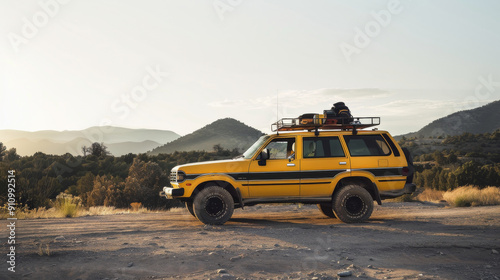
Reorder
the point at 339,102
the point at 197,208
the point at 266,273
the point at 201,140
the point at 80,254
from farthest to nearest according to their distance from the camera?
the point at 201,140, the point at 339,102, the point at 197,208, the point at 80,254, the point at 266,273

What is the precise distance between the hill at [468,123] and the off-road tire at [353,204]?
289 feet

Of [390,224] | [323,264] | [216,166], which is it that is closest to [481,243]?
[390,224]

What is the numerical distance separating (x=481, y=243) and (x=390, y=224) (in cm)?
271

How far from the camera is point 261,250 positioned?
7.36m

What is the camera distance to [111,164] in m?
46.8

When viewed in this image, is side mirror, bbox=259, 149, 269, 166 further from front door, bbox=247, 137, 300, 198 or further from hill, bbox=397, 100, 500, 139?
hill, bbox=397, 100, 500, 139

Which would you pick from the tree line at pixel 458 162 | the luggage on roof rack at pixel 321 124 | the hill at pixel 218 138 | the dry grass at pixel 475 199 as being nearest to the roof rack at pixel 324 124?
the luggage on roof rack at pixel 321 124

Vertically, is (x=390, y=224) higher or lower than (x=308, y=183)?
lower

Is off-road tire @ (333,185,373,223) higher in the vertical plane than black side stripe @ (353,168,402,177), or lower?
lower

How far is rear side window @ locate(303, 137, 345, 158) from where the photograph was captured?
1078 cm

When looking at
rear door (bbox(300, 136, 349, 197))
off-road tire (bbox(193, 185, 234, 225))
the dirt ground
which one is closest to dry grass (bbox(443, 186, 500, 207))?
the dirt ground

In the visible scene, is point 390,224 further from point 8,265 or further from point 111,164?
point 111,164

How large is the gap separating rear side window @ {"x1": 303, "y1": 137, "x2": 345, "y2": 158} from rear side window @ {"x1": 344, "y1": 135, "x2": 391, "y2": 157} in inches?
12.3

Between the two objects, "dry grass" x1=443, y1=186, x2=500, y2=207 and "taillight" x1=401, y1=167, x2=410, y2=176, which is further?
"dry grass" x1=443, y1=186, x2=500, y2=207
